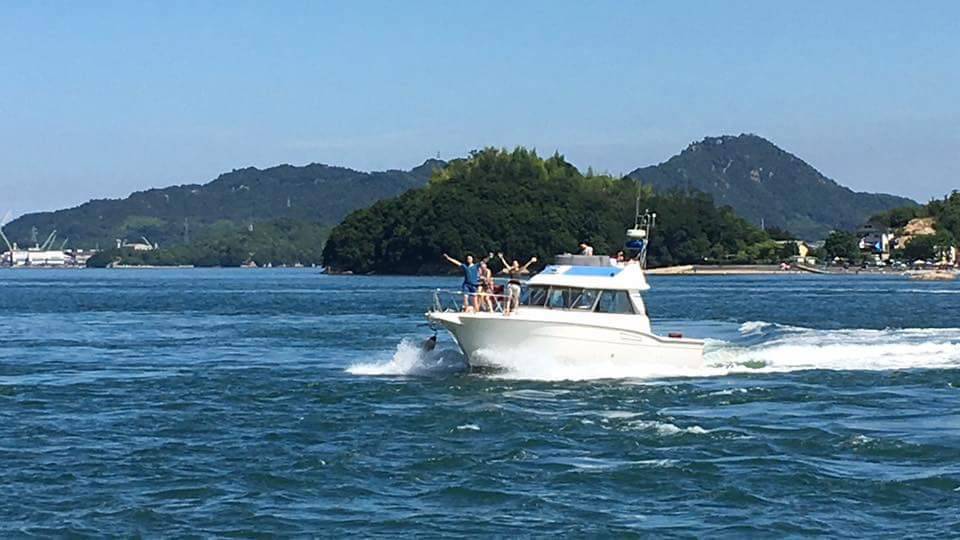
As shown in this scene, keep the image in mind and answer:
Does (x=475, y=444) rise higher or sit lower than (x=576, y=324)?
lower

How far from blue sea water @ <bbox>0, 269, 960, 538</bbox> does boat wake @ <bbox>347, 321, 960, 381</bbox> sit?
0.09 meters

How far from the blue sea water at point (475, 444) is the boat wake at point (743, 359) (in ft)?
0.30

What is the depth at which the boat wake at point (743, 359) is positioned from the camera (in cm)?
3734

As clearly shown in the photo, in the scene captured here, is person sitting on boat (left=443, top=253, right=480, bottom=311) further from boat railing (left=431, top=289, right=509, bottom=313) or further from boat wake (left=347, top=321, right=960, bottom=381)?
boat wake (left=347, top=321, right=960, bottom=381)

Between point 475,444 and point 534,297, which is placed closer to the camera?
A: point 475,444

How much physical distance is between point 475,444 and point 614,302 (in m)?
12.0

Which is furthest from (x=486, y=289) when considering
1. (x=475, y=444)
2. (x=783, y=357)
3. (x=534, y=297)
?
(x=475, y=444)

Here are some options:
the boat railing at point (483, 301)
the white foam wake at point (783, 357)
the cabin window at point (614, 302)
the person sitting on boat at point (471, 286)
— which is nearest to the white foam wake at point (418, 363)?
the boat railing at point (483, 301)

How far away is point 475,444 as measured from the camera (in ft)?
88.9

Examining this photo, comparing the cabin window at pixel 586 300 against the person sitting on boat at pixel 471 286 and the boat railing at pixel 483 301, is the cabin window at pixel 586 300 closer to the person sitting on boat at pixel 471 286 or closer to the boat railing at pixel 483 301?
the boat railing at pixel 483 301

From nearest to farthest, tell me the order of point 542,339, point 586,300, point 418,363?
point 542,339 < point 586,300 < point 418,363

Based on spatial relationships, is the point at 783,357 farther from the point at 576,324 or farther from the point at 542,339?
the point at 542,339

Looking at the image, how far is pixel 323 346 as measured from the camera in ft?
173

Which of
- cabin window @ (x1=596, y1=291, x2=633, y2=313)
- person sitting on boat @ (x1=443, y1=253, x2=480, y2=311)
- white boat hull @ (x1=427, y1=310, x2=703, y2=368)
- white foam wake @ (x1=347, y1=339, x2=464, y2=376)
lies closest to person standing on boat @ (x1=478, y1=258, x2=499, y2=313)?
person sitting on boat @ (x1=443, y1=253, x2=480, y2=311)
